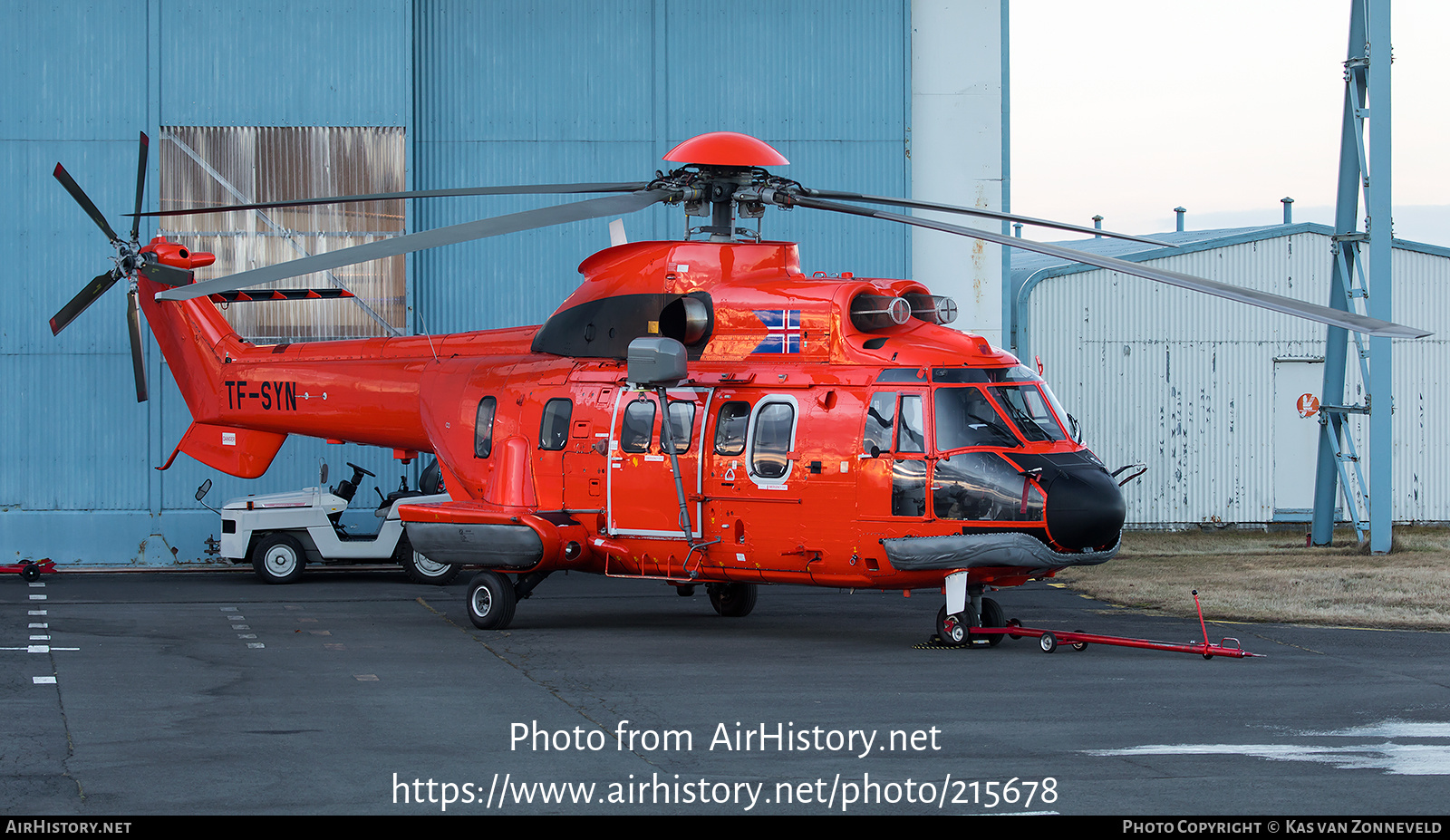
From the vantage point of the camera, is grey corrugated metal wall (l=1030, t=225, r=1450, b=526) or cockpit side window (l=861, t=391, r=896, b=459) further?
grey corrugated metal wall (l=1030, t=225, r=1450, b=526)

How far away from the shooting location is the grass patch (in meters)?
15.0

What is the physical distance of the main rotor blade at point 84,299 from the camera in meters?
18.4

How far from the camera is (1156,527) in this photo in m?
24.5

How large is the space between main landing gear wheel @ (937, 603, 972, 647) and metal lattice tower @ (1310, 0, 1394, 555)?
10.6 m

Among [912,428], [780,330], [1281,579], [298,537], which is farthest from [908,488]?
[298,537]

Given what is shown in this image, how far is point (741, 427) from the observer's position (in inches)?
510

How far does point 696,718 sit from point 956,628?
3802 millimetres

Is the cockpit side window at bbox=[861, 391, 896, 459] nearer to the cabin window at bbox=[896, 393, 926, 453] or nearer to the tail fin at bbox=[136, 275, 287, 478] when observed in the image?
the cabin window at bbox=[896, 393, 926, 453]

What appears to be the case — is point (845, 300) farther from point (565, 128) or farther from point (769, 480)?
point (565, 128)

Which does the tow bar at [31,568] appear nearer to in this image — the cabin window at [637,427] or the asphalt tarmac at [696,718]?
the asphalt tarmac at [696,718]

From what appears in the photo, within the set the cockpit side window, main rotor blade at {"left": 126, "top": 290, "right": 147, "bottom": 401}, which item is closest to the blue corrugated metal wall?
main rotor blade at {"left": 126, "top": 290, "right": 147, "bottom": 401}

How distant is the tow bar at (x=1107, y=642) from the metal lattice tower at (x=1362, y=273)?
9.15 meters

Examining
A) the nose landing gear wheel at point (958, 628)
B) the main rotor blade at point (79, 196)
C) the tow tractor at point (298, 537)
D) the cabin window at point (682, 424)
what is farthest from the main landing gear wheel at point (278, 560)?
the nose landing gear wheel at point (958, 628)
